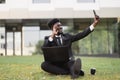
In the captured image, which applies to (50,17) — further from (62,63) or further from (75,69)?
(75,69)

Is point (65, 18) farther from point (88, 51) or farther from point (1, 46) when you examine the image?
point (1, 46)

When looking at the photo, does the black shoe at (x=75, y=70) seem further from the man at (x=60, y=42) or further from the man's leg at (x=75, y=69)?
the man at (x=60, y=42)

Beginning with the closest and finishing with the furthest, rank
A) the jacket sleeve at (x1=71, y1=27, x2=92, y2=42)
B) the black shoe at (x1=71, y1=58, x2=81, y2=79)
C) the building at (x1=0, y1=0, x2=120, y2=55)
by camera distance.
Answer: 1. the black shoe at (x1=71, y1=58, x2=81, y2=79)
2. the jacket sleeve at (x1=71, y1=27, x2=92, y2=42)
3. the building at (x1=0, y1=0, x2=120, y2=55)

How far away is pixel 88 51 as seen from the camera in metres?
42.8

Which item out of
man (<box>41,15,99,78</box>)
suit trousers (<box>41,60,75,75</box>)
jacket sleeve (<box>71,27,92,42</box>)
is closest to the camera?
jacket sleeve (<box>71,27,92,42</box>)

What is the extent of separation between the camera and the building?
4162cm

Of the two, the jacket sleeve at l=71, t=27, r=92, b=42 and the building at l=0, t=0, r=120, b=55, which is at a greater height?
the jacket sleeve at l=71, t=27, r=92, b=42

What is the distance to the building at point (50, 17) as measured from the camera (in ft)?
137

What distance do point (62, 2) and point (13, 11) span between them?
205 inches

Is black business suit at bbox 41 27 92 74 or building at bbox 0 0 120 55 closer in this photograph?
black business suit at bbox 41 27 92 74

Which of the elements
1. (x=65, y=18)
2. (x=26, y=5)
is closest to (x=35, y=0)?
(x=26, y=5)

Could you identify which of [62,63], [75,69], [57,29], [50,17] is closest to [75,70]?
[75,69]

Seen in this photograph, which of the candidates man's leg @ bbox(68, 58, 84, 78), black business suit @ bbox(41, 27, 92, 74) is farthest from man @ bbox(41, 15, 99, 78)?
man's leg @ bbox(68, 58, 84, 78)

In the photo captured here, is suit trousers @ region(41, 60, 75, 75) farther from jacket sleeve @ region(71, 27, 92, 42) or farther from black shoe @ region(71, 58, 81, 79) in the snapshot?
jacket sleeve @ region(71, 27, 92, 42)
